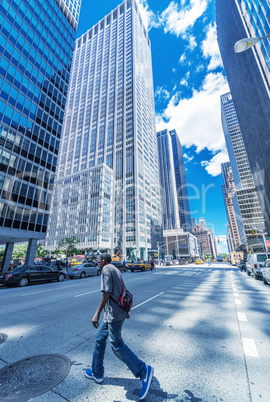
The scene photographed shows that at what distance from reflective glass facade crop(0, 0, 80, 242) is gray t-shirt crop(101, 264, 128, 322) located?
28.6m

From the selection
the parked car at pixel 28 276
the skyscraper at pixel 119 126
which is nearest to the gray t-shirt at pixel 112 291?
the parked car at pixel 28 276

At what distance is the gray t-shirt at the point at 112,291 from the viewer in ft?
8.80

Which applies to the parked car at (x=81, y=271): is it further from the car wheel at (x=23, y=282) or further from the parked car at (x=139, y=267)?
the parked car at (x=139, y=267)

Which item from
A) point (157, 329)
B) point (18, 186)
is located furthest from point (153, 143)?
point (157, 329)

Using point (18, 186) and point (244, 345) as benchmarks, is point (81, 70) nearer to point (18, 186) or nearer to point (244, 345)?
point (18, 186)

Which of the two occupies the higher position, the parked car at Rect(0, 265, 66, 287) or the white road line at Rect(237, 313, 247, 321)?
the parked car at Rect(0, 265, 66, 287)

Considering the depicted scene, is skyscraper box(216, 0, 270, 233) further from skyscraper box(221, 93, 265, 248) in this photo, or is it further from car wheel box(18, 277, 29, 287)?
car wheel box(18, 277, 29, 287)

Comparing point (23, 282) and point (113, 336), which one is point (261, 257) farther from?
point (23, 282)

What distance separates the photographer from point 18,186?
91.5 feet

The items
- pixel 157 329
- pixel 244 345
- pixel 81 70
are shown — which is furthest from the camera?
pixel 81 70

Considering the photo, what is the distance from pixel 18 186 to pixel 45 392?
31.1 meters

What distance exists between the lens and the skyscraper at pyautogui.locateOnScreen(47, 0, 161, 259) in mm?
81250

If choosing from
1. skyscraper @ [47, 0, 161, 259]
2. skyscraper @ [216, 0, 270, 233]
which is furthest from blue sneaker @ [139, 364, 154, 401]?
skyscraper @ [47, 0, 161, 259]

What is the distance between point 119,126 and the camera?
3777 inches
